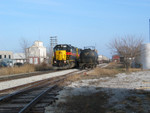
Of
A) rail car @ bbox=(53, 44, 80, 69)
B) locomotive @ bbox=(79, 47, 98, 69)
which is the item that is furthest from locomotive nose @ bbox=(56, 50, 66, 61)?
locomotive @ bbox=(79, 47, 98, 69)

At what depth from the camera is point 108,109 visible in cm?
626

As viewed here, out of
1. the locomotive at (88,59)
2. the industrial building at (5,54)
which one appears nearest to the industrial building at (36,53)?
the industrial building at (5,54)

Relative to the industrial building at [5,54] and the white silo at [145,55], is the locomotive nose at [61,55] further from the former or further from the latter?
the industrial building at [5,54]

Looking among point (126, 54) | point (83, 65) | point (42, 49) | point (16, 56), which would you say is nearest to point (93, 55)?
point (83, 65)

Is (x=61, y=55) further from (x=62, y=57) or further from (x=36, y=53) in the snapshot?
(x=36, y=53)

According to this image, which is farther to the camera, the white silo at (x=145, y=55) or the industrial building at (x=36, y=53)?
the industrial building at (x=36, y=53)

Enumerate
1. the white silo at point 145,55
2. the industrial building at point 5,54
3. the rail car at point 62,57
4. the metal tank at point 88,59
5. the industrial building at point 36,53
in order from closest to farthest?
the rail car at point 62,57
the white silo at point 145,55
the metal tank at point 88,59
the industrial building at point 36,53
the industrial building at point 5,54

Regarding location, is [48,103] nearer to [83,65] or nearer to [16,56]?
[83,65]

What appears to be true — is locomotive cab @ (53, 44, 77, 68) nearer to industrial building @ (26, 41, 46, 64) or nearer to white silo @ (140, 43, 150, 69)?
white silo @ (140, 43, 150, 69)

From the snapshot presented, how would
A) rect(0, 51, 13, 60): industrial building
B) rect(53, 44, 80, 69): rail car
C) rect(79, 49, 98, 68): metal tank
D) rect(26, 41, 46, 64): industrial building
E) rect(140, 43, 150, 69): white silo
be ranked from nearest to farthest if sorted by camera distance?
1. rect(53, 44, 80, 69): rail car
2. rect(140, 43, 150, 69): white silo
3. rect(79, 49, 98, 68): metal tank
4. rect(26, 41, 46, 64): industrial building
5. rect(0, 51, 13, 60): industrial building

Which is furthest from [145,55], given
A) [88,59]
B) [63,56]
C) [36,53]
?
[36,53]

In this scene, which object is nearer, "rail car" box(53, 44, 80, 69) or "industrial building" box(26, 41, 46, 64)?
"rail car" box(53, 44, 80, 69)

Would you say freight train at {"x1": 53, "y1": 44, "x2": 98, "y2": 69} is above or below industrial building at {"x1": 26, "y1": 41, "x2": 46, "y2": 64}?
below

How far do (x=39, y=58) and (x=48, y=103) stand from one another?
213ft
